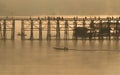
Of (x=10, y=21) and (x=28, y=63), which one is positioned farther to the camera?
(x=10, y=21)

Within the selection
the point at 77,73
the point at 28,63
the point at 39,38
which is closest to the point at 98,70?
the point at 77,73

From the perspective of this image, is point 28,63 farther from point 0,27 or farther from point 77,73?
point 0,27

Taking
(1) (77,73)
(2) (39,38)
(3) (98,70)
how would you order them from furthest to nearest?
(2) (39,38) < (3) (98,70) < (1) (77,73)

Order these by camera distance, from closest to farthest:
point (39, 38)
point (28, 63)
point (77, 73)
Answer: point (77, 73), point (28, 63), point (39, 38)

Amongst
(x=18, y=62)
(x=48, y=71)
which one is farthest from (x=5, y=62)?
(x=48, y=71)

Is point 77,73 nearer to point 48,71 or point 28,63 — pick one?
point 48,71

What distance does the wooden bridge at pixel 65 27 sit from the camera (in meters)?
26.5

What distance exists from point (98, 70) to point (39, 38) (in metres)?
15.1

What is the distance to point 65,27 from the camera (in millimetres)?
26812

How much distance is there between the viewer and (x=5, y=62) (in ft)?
43.9

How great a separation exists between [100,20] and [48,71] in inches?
621

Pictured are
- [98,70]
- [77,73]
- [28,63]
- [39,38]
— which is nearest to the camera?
[77,73]

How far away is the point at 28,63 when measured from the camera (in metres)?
13.0

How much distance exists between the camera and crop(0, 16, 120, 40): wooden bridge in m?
26.5
